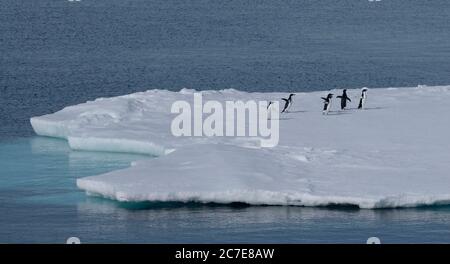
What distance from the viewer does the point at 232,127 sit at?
27719 millimetres

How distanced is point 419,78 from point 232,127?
1787 cm

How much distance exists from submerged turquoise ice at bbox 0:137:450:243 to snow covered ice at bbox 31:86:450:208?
0.26 m

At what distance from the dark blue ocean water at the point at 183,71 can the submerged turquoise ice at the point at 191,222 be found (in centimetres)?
3

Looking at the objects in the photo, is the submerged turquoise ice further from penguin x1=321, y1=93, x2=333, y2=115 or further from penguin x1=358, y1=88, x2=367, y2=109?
penguin x1=358, y1=88, x2=367, y2=109

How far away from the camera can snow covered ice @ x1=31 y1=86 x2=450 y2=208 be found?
71.3 ft

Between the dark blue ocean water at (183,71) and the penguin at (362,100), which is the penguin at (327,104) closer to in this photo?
the penguin at (362,100)

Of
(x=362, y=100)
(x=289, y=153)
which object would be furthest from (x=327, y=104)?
(x=289, y=153)

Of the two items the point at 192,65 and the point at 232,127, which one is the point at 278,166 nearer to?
the point at 232,127

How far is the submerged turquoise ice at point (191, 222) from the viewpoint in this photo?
20.5 m

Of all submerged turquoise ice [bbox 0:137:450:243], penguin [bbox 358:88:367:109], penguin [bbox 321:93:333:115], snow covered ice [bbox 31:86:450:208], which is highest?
penguin [bbox 358:88:367:109]

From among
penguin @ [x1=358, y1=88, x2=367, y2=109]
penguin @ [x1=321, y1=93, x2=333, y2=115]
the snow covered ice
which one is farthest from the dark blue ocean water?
penguin @ [x1=358, y1=88, x2=367, y2=109]

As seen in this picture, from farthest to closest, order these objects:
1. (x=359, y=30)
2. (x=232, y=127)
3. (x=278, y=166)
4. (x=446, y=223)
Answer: (x=359, y=30)
(x=232, y=127)
(x=278, y=166)
(x=446, y=223)

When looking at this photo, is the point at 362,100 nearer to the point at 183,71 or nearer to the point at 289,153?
the point at 289,153

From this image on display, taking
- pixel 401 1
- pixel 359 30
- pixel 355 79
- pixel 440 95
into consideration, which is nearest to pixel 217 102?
pixel 440 95
